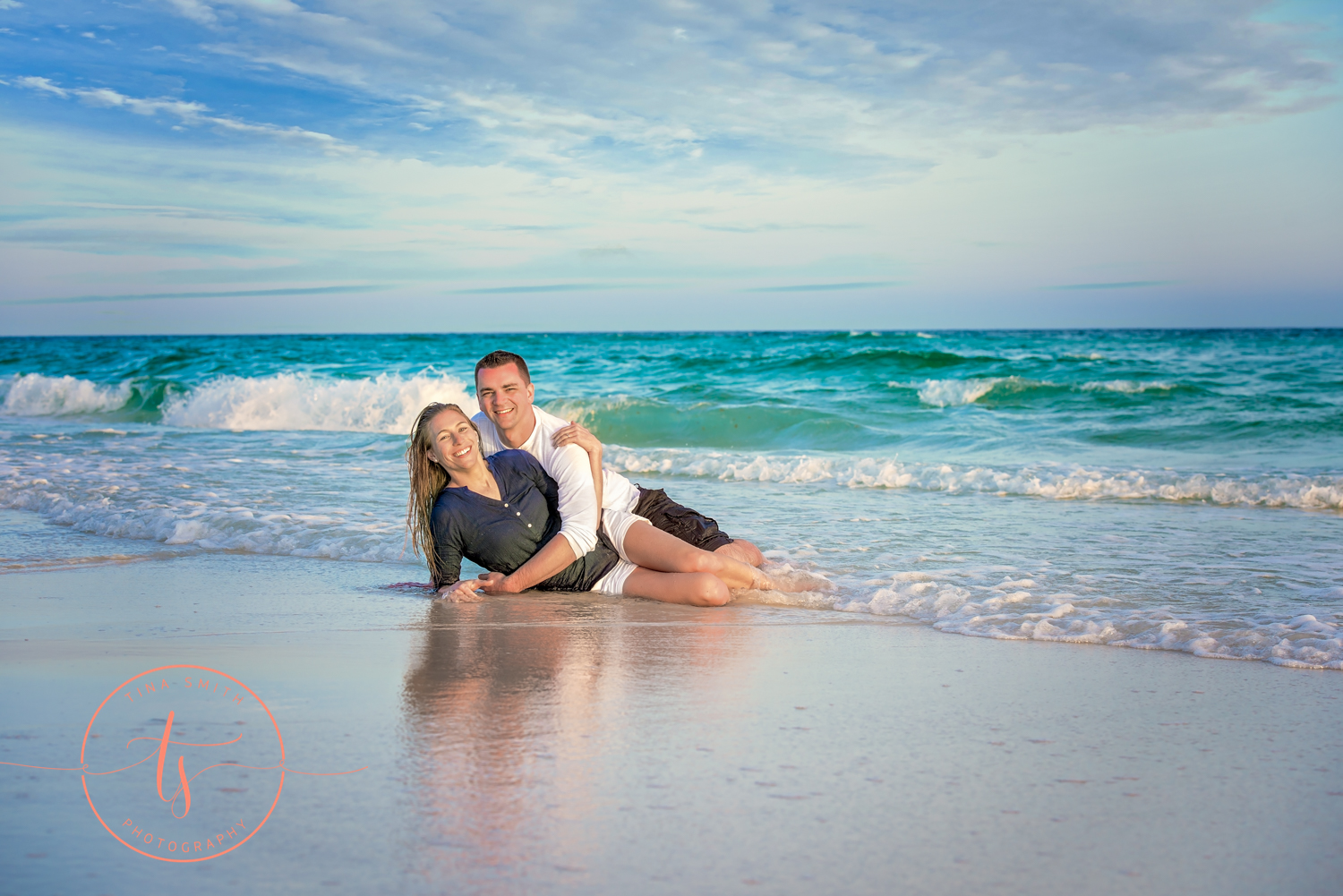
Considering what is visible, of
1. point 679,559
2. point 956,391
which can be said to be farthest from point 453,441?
point 956,391

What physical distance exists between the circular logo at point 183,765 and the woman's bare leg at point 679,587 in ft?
7.27

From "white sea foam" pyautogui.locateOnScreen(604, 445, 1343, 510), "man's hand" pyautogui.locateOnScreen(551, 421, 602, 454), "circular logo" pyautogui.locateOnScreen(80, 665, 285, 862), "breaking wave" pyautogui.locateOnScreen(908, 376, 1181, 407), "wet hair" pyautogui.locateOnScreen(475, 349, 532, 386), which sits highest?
"wet hair" pyautogui.locateOnScreen(475, 349, 532, 386)

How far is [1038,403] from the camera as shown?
17.7 m

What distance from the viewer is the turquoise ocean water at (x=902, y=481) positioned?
5.10m

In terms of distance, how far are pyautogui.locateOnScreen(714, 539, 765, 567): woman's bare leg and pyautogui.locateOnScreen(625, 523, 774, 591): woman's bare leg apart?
0.19 metres

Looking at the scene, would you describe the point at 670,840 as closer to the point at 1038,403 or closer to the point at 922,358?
the point at 1038,403

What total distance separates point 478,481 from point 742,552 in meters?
1.73

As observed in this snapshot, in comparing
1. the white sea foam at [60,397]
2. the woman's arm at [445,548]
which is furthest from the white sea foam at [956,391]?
the white sea foam at [60,397]

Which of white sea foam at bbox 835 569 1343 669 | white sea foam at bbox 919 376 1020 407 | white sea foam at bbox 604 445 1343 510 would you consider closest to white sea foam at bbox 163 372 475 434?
white sea foam at bbox 604 445 1343 510

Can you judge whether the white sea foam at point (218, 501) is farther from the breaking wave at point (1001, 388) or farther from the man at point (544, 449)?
the breaking wave at point (1001, 388)

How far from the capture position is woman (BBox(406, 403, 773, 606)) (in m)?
4.78

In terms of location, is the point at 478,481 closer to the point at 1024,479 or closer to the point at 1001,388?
the point at 1024,479

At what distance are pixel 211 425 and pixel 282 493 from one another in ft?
39.3

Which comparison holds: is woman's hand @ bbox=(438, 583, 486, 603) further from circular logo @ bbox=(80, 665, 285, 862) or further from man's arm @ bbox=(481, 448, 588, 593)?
circular logo @ bbox=(80, 665, 285, 862)
